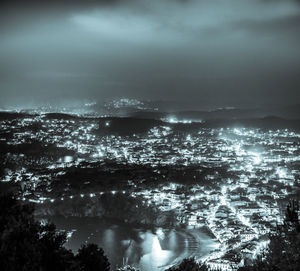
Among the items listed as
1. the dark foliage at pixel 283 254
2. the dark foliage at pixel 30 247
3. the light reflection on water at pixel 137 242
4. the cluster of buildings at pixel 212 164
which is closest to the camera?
the dark foliage at pixel 283 254

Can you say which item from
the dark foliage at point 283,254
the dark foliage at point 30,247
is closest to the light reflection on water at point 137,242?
the dark foliage at point 30,247

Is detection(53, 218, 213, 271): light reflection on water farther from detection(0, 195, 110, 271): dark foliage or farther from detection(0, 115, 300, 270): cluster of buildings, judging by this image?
detection(0, 195, 110, 271): dark foliage

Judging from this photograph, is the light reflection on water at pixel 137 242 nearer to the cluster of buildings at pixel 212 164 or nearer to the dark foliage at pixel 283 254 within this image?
the cluster of buildings at pixel 212 164

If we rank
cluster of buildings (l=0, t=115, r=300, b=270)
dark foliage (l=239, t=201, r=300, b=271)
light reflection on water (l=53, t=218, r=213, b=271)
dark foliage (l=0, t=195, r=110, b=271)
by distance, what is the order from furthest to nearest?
1. cluster of buildings (l=0, t=115, r=300, b=270)
2. light reflection on water (l=53, t=218, r=213, b=271)
3. dark foliage (l=0, t=195, r=110, b=271)
4. dark foliage (l=239, t=201, r=300, b=271)

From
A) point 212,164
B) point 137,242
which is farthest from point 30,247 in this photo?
point 212,164

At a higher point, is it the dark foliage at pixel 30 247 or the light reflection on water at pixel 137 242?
the dark foliage at pixel 30 247

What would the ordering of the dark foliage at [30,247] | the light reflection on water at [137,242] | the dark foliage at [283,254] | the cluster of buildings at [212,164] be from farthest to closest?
the cluster of buildings at [212,164]
the light reflection on water at [137,242]
the dark foliage at [30,247]
the dark foliage at [283,254]

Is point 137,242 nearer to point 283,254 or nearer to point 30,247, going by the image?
point 30,247

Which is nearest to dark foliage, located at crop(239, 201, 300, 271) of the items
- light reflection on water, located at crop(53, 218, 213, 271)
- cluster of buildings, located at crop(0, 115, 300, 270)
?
cluster of buildings, located at crop(0, 115, 300, 270)

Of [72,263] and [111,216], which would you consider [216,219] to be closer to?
[111,216]
